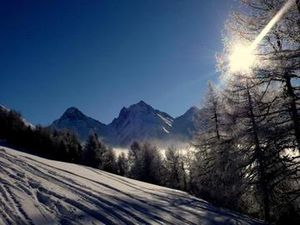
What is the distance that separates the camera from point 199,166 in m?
31.9

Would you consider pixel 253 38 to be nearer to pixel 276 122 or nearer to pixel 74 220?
pixel 276 122

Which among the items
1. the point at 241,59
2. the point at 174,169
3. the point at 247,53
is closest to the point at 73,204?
the point at 241,59

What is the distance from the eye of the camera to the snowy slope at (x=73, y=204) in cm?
1129

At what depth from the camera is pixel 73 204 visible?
13.0 metres

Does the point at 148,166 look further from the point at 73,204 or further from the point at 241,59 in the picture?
the point at 241,59

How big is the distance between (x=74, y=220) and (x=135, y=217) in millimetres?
2355

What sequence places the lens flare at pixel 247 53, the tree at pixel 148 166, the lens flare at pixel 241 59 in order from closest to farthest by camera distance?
the lens flare at pixel 247 53 → the lens flare at pixel 241 59 → the tree at pixel 148 166

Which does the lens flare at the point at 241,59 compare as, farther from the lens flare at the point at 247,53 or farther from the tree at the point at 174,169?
the tree at the point at 174,169

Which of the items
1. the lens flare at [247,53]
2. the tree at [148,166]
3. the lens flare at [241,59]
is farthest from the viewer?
the tree at [148,166]

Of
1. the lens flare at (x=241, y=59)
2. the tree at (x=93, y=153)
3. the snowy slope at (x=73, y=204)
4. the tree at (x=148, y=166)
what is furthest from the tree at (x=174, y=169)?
the lens flare at (x=241, y=59)

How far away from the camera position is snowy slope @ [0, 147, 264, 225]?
11289mm

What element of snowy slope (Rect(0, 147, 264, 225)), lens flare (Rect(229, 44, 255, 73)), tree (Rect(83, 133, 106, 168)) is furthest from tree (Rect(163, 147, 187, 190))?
lens flare (Rect(229, 44, 255, 73))

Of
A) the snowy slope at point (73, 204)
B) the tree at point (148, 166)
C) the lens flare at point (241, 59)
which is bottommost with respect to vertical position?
the snowy slope at point (73, 204)

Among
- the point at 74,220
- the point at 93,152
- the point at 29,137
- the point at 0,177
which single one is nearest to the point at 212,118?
the point at 0,177
